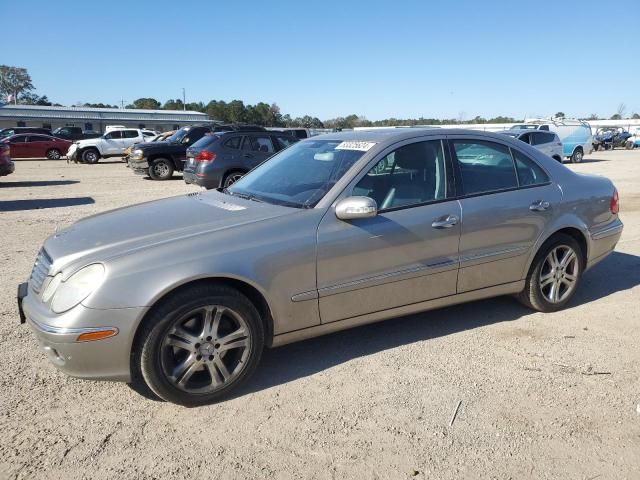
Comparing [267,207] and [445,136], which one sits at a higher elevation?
[445,136]

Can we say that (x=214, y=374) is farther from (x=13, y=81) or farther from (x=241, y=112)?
(x=13, y=81)

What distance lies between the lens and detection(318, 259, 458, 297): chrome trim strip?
3496mm

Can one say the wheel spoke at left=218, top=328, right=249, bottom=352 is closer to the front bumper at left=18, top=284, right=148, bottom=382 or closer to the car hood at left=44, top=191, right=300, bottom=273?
the front bumper at left=18, top=284, right=148, bottom=382

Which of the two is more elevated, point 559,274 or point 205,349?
point 559,274

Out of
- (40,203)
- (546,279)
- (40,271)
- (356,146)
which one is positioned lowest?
(40,203)

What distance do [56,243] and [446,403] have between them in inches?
105

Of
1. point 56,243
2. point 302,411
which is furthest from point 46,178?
point 302,411

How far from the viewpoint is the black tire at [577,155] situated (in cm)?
2652

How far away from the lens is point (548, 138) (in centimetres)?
1947

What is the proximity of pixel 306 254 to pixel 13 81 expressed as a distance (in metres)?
138

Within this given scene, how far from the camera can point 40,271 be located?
3293 mm

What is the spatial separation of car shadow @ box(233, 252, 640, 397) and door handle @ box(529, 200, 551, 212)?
0.94 m

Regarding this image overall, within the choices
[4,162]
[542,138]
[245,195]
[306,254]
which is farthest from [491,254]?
[542,138]

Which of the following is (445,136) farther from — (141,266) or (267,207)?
(141,266)
